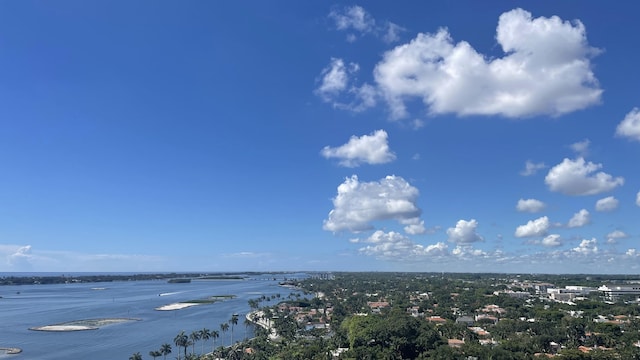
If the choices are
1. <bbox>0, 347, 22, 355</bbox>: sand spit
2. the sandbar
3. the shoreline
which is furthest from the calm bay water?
the shoreline

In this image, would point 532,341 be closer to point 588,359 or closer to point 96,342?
point 588,359

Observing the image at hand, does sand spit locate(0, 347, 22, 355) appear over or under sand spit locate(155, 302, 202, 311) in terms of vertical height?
under

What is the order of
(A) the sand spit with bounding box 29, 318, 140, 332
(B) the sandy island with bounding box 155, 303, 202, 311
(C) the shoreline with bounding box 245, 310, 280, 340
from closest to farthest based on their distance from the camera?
(C) the shoreline with bounding box 245, 310, 280, 340, (A) the sand spit with bounding box 29, 318, 140, 332, (B) the sandy island with bounding box 155, 303, 202, 311

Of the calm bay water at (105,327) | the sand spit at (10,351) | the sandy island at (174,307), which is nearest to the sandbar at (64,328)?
the calm bay water at (105,327)

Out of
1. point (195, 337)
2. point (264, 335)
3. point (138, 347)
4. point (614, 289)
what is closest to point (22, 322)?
point (138, 347)

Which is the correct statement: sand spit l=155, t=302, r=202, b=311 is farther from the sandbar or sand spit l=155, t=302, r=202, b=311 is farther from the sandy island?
the sandbar

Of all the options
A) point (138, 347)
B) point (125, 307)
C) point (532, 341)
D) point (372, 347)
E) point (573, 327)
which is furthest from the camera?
point (125, 307)

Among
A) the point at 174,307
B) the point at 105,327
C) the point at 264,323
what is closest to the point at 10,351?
the point at 105,327

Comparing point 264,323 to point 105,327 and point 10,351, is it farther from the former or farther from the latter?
point 10,351
